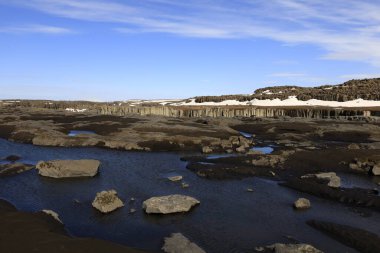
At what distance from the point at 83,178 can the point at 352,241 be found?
843 inches

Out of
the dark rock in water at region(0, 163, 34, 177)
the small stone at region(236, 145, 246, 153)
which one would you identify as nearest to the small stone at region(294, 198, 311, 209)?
the small stone at region(236, 145, 246, 153)

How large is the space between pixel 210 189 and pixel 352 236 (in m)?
11.8

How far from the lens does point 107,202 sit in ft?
81.1

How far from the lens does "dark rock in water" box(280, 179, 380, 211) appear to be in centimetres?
2720

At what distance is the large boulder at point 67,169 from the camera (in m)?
33.0

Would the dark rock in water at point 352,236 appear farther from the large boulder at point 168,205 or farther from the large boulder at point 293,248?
the large boulder at point 168,205

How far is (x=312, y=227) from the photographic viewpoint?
22719 millimetres

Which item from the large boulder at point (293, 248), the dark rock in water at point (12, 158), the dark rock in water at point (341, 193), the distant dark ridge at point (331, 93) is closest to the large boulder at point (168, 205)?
the large boulder at point (293, 248)

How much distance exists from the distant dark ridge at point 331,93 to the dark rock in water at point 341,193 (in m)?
105

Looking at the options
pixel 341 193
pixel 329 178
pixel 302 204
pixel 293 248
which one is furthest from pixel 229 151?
pixel 293 248

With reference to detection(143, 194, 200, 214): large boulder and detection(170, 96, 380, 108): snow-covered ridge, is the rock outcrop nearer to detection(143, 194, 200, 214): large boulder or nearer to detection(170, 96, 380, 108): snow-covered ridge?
detection(143, 194, 200, 214): large boulder

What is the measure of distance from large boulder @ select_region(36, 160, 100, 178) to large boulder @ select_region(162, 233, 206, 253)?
15.7 m

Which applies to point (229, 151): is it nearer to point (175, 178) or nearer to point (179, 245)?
point (175, 178)

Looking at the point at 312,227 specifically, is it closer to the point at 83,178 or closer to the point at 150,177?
the point at 150,177
